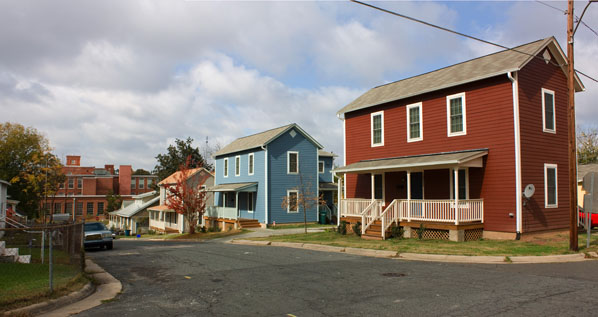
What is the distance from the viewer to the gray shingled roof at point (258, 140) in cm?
3415

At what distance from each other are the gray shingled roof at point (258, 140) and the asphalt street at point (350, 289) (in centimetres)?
2074

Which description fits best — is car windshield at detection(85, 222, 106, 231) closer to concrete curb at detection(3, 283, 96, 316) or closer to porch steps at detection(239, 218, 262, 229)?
porch steps at detection(239, 218, 262, 229)

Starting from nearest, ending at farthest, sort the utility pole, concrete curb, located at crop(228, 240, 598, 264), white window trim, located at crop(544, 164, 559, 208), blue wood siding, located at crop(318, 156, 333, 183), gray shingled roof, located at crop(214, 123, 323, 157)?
concrete curb, located at crop(228, 240, 598, 264) → the utility pole → white window trim, located at crop(544, 164, 559, 208) → gray shingled roof, located at crop(214, 123, 323, 157) → blue wood siding, located at crop(318, 156, 333, 183)

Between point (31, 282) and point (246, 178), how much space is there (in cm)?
2655

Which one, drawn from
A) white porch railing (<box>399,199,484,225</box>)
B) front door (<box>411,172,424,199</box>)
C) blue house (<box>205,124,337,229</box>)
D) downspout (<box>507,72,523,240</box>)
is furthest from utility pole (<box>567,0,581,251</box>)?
blue house (<box>205,124,337,229</box>)

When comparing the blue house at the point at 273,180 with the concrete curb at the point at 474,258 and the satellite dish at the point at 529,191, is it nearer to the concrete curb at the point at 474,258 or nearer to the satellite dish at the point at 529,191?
the concrete curb at the point at 474,258

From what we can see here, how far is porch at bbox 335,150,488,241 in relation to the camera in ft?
60.4

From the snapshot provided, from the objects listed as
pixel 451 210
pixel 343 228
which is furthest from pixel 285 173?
pixel 451 210

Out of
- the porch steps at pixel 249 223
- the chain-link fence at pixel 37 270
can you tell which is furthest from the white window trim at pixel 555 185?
the porch steps at pixel 249 223

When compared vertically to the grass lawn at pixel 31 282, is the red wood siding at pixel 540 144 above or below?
above

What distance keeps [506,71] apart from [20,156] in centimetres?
4985

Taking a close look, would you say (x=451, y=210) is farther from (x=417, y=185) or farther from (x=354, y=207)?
(x=354, y=207)

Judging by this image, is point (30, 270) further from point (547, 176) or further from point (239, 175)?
point (239, 175)

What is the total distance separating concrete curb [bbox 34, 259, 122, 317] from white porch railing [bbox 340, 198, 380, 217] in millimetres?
13322
